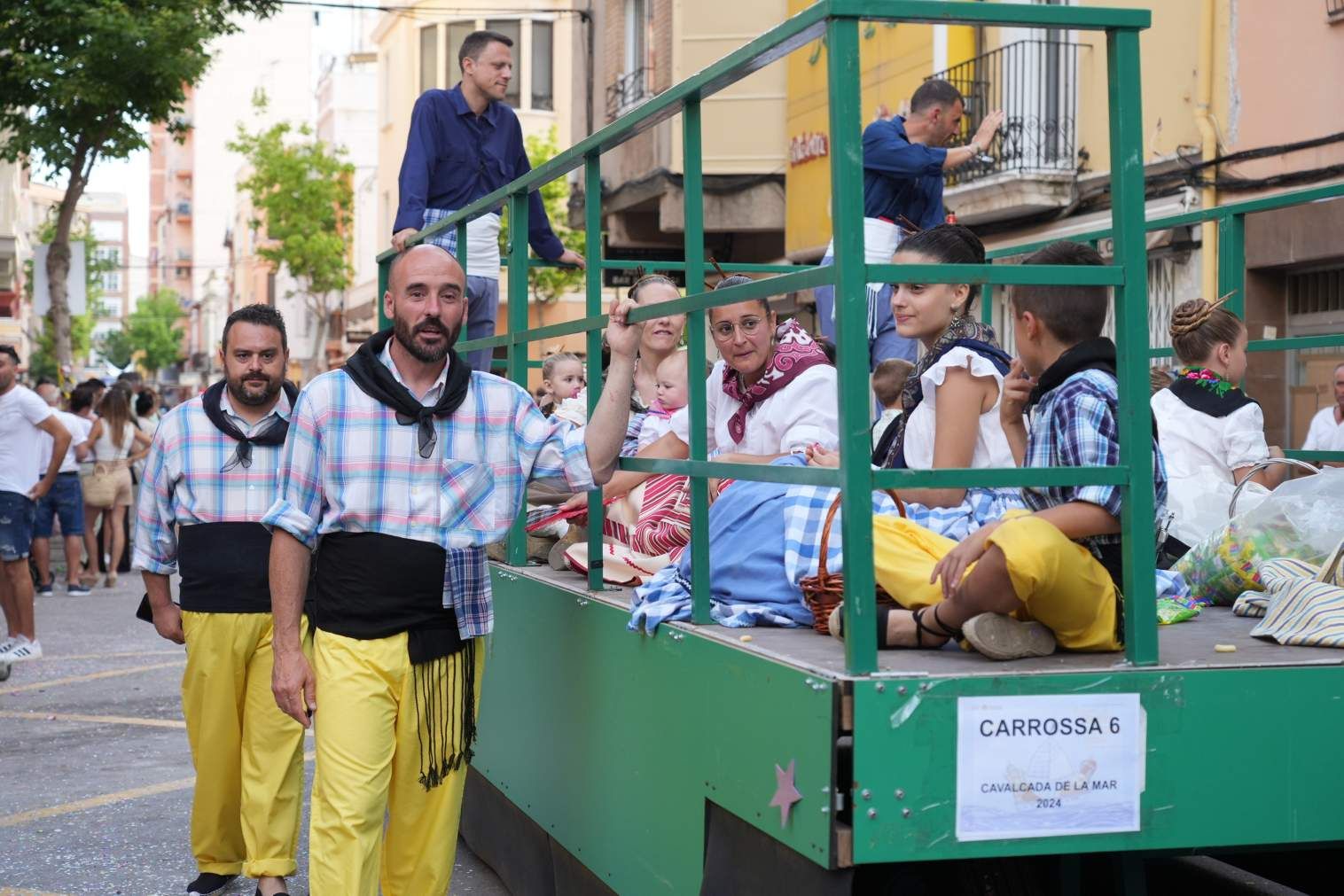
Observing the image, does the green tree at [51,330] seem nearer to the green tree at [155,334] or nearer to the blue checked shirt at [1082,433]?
the green tree at [155,334]

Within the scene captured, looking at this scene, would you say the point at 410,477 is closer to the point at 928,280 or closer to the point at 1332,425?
the point at 928,280

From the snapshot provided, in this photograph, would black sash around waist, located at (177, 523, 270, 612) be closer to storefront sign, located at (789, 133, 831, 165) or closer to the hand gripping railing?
the hand gripping railing

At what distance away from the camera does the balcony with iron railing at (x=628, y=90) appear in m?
23.1

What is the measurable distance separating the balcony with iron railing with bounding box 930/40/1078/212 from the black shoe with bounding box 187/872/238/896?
11642mm

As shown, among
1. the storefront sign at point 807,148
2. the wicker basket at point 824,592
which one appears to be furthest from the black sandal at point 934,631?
the storefront sign at point 807,148

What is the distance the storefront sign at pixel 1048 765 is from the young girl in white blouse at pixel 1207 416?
245 centimetres

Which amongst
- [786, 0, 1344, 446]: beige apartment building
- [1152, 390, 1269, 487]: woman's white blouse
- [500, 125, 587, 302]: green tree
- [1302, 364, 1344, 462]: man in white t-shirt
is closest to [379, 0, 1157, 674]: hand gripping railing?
[1152, 390, 1269, 487]: woman's white blouse

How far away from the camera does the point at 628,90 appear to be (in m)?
23.7

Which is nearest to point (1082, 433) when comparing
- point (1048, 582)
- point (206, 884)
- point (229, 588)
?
point (1048, 582)

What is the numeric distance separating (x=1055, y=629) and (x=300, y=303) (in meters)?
67.5

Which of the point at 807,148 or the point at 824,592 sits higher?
the point at 807,148

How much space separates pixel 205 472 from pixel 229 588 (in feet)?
1.29

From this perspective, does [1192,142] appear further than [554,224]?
No

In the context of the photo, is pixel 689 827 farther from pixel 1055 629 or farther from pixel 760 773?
pixel 1055 629
